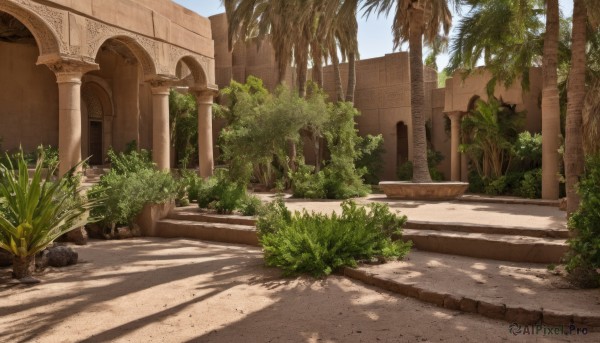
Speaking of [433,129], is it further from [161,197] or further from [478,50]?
[161,197]

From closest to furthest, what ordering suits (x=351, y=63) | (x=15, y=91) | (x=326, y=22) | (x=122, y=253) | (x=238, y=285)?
1. (x=238, y=285)
2. (x=122, y=253)
3. (x=326, y=22)
4. (x=15, y=91)
5. (x=351, y=63)

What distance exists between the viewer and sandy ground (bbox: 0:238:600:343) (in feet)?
13.1

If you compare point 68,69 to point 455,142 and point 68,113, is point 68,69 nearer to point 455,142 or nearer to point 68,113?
point 68,113

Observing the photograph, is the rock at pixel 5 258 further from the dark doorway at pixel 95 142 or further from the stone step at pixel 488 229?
the dark doorway at pixel 95 142

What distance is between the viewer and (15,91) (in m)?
17.1

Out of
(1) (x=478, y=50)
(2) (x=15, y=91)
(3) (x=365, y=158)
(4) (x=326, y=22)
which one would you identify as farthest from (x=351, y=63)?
(2) (x=15, y=91)

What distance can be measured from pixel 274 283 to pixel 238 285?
0.42m

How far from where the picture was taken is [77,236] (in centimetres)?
909

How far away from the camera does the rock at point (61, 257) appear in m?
6.97

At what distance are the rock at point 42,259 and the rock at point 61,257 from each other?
0.03 m

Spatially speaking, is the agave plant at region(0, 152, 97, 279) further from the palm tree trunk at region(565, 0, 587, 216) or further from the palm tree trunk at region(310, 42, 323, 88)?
the palm tree trunk at region(310, 42, 323, 88)

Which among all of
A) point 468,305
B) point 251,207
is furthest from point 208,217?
point 468,305

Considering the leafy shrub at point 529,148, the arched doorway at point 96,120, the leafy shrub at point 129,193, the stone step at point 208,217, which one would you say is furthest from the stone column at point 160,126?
the leafy shrub at point 529,148

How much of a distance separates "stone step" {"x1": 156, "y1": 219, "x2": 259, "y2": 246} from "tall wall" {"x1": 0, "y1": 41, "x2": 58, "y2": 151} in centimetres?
956
